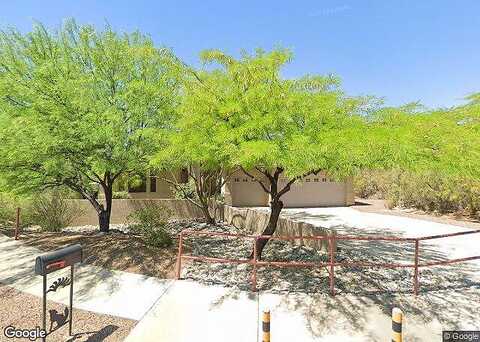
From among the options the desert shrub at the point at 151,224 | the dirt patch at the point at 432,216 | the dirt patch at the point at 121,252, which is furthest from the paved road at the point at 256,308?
the dirt patch at the point at 432,216

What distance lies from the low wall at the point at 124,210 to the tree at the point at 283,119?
11.6 metres

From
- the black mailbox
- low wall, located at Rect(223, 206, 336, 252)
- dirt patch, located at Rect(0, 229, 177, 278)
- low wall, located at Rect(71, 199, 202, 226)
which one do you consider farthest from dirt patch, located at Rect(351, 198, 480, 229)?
the black mailbox

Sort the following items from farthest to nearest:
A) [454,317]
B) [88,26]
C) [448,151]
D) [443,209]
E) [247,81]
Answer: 1. [443,209]
2. [88,26]
3. [247,81]
4. [454,317]
5. [448,151]

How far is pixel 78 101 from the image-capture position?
905 centimetres

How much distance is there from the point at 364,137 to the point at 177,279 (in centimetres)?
519

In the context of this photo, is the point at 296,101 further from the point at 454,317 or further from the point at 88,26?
the point at 88,26

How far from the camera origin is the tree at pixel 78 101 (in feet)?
29.4

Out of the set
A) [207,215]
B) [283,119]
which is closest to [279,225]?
[207,215]

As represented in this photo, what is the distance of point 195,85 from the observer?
8.31 metres

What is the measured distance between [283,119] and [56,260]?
471 cm

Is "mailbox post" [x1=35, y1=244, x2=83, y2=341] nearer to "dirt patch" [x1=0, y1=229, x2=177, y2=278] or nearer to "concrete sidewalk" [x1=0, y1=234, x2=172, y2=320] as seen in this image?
"concrete sidewalk" [x1=0, y1=234, x2=172, y2=320]

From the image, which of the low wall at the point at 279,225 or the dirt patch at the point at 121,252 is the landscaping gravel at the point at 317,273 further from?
the dirt patch at the point at 121,252

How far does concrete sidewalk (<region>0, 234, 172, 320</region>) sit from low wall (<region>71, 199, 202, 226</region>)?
8014mm

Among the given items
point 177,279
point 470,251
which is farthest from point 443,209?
point 177,279
